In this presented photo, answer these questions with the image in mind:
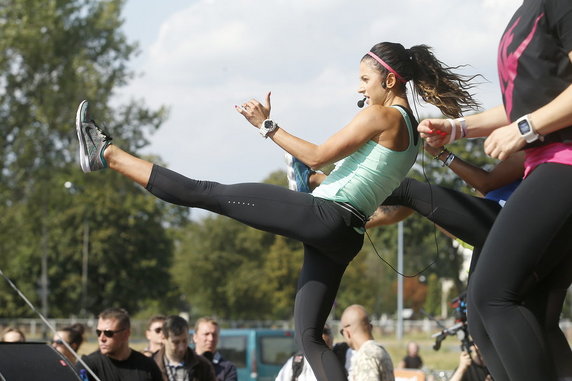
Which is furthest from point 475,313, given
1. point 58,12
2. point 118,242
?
point 118,242

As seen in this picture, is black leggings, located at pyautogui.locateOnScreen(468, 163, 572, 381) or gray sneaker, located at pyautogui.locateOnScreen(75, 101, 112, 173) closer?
black leggings, located at pyautogui.locateOnScreen(468, 163, 572, 381)

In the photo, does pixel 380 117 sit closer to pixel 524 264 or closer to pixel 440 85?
pixel 440 85

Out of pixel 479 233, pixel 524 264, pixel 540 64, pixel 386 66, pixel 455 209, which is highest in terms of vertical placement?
pixel 386 66

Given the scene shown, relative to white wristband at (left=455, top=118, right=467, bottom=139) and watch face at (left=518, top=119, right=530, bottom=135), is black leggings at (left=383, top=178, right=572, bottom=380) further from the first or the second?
white wristband at (left=455, top=118, right=467, bottom=139)

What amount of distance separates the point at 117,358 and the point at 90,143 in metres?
2.77

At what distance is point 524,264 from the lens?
3.14m

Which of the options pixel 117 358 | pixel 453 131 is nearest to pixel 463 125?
pixel 453 131

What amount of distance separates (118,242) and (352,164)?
211 ft

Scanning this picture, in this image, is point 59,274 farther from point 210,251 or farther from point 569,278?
point 569,278

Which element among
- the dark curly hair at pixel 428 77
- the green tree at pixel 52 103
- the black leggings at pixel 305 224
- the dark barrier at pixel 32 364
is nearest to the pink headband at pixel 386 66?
the dark curly hair at pixel 428 77

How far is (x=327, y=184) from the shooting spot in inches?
185

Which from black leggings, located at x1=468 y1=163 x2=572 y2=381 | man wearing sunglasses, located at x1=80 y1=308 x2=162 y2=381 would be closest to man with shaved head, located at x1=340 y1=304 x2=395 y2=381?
man wearing sunglasses, located at x1=80 y1=308 x2=162 y2=381

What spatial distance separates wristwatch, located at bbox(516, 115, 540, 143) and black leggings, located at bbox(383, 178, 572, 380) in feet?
1.16

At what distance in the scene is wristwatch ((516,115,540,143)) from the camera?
3.21 m
